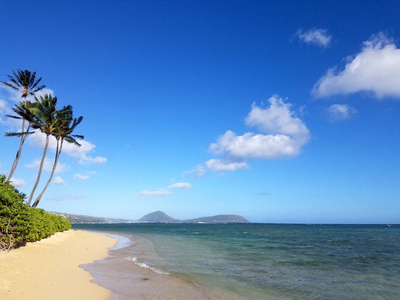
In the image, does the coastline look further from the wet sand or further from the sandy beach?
the sandy beach

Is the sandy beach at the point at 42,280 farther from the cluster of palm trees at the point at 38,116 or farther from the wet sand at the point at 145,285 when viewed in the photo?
the cluster of palm trees at the point at 38,116

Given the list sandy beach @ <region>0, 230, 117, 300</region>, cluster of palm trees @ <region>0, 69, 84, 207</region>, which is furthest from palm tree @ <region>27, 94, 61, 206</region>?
sandy beach @ <region>0, 230, 117, 300</region>

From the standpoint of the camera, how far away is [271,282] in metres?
12.1

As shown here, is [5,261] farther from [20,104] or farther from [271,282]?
[20,104]

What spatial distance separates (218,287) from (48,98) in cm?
3686

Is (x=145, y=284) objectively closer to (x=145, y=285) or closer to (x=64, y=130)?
(x=145, y=285)

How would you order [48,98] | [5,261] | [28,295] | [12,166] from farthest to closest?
[48,98] < [12,166] < [5,261] < [28,295]

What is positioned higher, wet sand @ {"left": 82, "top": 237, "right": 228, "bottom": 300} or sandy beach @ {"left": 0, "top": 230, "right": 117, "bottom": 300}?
sandy beach @ {"left": 0, "top": 230, "right": 117, "bottom": 300}

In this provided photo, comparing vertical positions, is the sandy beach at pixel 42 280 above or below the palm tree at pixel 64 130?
below

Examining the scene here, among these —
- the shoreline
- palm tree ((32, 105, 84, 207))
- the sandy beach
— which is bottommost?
the shoreline

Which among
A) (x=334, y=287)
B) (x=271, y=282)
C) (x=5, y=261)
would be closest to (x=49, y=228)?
(x=5, y=261)

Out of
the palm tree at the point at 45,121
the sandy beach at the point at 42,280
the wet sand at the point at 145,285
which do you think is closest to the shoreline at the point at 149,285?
the wet sand at the point at 145,285

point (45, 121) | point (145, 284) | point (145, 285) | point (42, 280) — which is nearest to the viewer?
point (42, 280)

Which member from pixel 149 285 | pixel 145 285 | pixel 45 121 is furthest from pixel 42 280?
pixel 45 121
